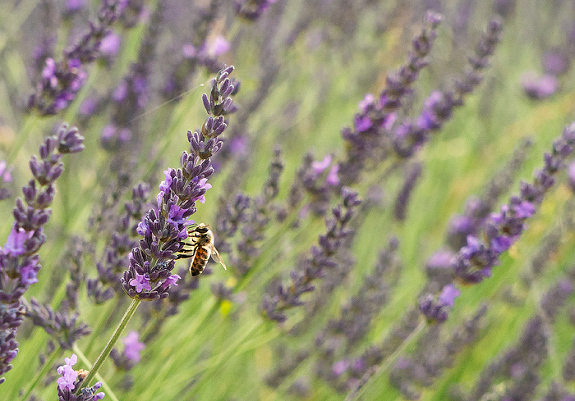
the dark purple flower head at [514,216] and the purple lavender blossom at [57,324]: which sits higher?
the purple lavender blossom at [57,324]

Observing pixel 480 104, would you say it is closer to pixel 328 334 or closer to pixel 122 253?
pixel 328 334

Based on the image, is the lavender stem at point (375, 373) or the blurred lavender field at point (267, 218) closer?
the blurred lavender field at point (267, 218)

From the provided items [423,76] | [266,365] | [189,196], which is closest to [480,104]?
[423,76]

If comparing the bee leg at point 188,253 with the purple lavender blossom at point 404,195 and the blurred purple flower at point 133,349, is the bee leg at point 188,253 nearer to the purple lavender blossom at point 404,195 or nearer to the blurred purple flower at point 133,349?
the blurred purple flower at point 133,349

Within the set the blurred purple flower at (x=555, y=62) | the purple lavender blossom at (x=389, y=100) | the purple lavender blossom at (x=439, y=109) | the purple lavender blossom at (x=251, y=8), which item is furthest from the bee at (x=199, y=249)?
the blurred purple flower at (x=555, y=62)

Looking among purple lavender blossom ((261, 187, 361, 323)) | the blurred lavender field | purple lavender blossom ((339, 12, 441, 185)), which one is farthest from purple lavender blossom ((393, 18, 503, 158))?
purple lavender blossom ((261, 187, 361, 323))

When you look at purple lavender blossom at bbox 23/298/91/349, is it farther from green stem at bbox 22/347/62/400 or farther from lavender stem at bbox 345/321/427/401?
lavender stem at bbox 345/321/427/401

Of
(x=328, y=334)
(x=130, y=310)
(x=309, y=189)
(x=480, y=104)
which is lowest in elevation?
(x=130, y=310)

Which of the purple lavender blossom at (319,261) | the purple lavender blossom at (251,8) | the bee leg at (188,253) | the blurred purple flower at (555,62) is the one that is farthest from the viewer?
the blurred purple flower at (555,62)
